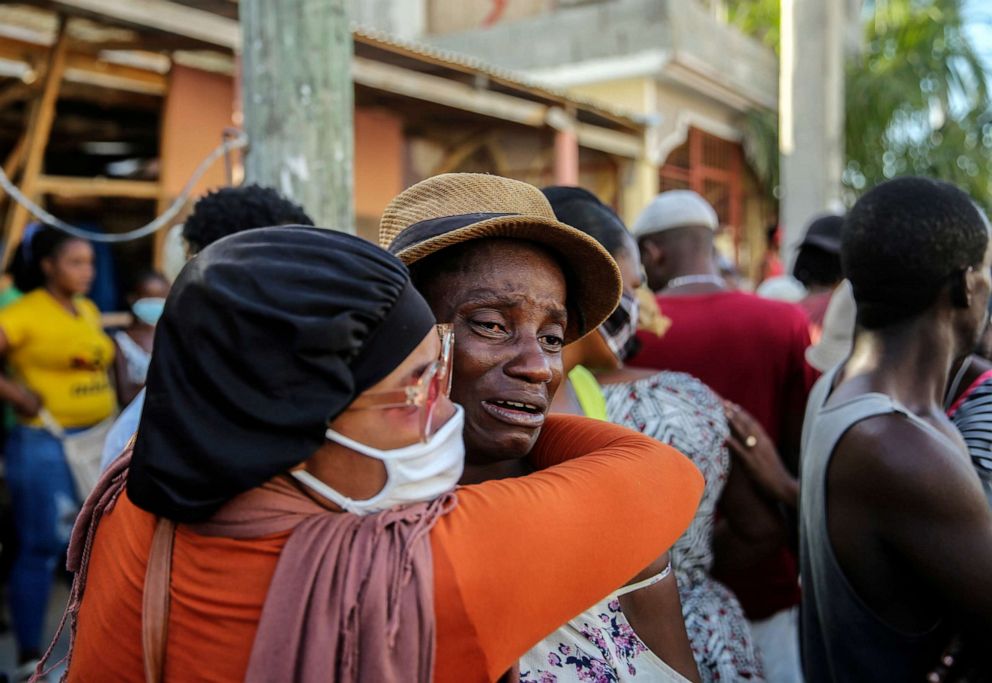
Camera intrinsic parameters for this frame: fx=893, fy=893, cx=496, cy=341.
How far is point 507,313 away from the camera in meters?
1.54

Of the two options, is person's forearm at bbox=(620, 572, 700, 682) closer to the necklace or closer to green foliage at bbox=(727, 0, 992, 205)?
the necklace

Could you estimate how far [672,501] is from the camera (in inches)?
53.1

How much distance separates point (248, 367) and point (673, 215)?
269 cm

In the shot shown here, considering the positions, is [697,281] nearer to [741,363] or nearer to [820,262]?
[741,363]

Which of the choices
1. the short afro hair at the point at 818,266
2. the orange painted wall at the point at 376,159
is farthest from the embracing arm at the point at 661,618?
the orange painted wall at the point at 376,159

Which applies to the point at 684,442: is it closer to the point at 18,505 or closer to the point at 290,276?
the point at 290,276

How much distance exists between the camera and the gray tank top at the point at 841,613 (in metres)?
1.87

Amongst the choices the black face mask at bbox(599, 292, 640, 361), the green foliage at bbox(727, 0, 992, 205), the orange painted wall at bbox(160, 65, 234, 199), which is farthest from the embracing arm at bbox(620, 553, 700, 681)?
the green foliage at bbox(727, 0, 992, 205)

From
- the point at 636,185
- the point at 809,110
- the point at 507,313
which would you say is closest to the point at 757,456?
the point at 507,313

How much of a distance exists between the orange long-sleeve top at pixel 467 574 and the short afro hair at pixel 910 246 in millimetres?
1031

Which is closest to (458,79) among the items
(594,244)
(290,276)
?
(594,244)

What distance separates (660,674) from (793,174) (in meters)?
7.88

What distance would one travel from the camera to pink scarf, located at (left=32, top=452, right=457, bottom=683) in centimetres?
103

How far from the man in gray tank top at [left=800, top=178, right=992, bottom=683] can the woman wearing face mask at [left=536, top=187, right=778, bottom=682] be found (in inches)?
8.8
